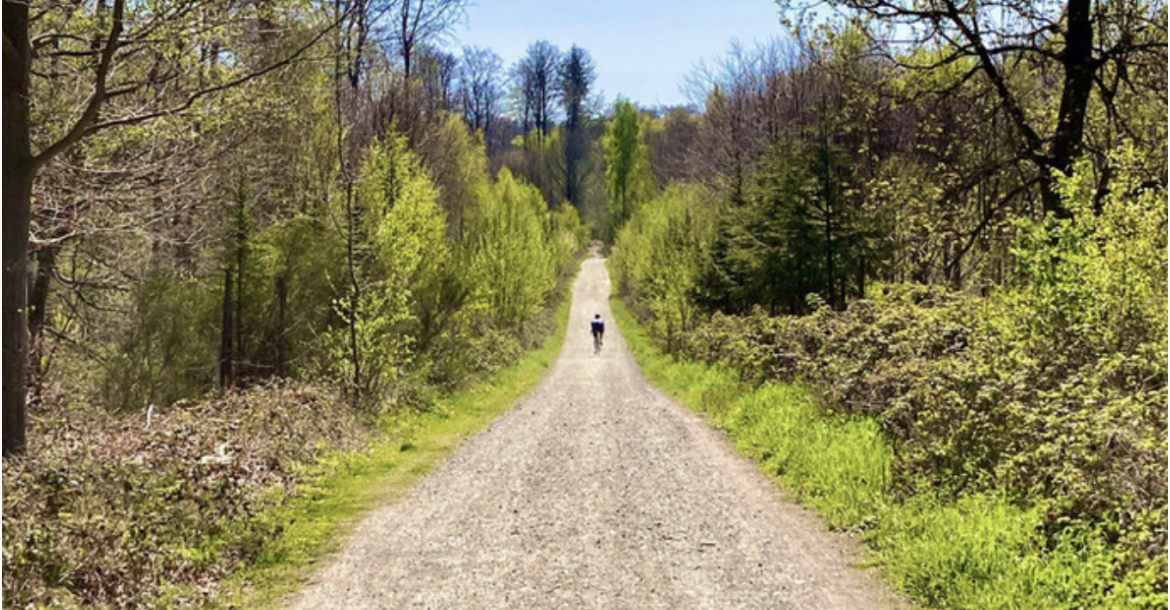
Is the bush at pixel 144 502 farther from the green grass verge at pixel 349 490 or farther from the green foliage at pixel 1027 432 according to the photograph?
the green foliage at pixel 1027 432

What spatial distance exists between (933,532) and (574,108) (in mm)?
81526

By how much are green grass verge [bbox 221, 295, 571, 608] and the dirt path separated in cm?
26

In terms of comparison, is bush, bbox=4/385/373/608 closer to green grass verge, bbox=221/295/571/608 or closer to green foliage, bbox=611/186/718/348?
green grass verge, bbox=221/295/571/608

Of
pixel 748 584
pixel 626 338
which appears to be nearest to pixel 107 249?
pixel 748 584

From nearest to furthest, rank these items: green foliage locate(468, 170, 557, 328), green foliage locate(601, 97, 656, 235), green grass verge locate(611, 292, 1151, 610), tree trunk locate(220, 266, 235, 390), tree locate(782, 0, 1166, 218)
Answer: green grass verge locate(611, 292, 1151, 610) < tree locate(782, 0, 1166, 218) < tree trunk locate(220, 266, 235, 390) < green foliage locate(468, 170, 557, 328) < green foliage locate(601, 97, 656, 235)

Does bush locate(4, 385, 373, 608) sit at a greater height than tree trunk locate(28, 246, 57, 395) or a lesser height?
lesser

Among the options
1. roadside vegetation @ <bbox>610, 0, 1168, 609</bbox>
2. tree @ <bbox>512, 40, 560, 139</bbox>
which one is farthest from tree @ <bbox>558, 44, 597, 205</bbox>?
roadside vegetation @ <bbox>610, 0, 1168, 609</bbox>

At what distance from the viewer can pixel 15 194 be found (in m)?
7.00

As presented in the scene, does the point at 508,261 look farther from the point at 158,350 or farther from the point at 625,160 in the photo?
the point at 625,160

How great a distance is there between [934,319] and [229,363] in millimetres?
12894

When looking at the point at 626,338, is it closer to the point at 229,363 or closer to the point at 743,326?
the point at 743,326

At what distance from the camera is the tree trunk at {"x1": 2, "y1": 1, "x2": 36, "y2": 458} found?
23.0 ft

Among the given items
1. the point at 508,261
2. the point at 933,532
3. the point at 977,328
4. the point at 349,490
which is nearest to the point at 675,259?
the point at 508,261

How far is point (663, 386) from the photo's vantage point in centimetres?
2100
